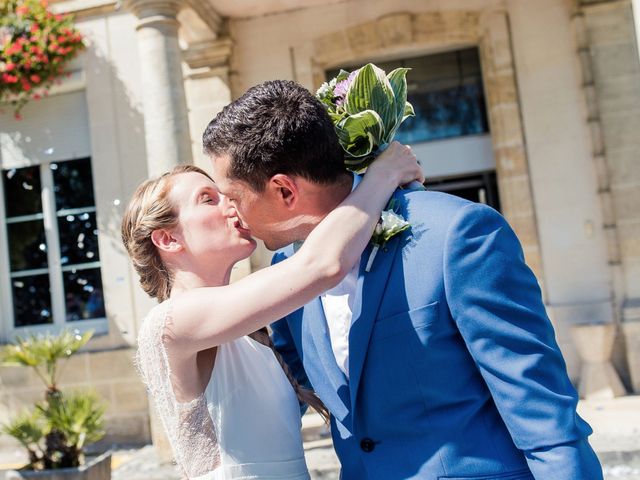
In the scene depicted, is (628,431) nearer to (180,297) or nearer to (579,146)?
(579,146)

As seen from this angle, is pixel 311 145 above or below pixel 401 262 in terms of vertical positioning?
above

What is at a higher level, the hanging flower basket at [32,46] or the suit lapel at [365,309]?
the hanging flower basket at [32,46]

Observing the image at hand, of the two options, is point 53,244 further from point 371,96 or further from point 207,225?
point 371,96

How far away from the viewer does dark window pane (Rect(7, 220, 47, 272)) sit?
339 inches

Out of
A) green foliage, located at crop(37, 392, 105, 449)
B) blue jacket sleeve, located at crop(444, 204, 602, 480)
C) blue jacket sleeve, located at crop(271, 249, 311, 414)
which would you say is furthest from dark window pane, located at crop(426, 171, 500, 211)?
blue jacket sleeve, located at crop(444, 204, 602, 480)

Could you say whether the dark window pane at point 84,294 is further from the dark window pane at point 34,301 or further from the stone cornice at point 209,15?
the stone cornice at point 209,15

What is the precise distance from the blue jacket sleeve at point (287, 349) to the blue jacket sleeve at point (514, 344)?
2.64ft

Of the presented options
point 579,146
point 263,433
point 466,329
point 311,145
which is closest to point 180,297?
point 263,433

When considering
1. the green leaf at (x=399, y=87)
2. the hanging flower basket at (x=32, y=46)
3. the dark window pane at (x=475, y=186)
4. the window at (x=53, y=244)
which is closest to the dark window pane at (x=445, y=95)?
the dark window pane at (x=475, y=186)

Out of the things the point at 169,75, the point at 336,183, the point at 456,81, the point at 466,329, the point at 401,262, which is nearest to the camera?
the point at 466,329

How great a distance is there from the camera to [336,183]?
5.50 ft

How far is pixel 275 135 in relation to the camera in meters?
1.51

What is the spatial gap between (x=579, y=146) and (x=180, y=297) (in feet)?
22.5

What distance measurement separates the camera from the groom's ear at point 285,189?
157 cm
